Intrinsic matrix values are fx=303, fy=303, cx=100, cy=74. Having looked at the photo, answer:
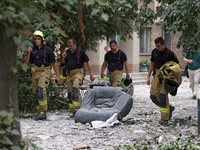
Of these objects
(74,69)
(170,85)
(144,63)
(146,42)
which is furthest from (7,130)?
(146,42)

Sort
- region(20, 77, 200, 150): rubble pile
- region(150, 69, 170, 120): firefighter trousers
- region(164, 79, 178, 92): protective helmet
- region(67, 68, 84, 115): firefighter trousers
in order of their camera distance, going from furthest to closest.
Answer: region(67, 68, 84, 115): firefighter trousers < region(150, 69, 170, 120): firefighter trousers < region(164, 79, 178, 92): protective helmet < region(20, 77, 200, 150): rubble pile

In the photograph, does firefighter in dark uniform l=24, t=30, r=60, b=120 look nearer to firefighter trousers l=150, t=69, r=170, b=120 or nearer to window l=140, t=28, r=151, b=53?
firefighter trousers l=150, t=69, r=170, b=120

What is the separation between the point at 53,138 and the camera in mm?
5457

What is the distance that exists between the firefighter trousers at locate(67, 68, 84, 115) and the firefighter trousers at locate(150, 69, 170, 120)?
1.95 metres

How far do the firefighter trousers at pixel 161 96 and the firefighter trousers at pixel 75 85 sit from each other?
1.95 m

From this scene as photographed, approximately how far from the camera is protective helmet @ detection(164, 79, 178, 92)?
6.40 meters

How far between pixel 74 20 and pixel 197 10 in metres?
4.07

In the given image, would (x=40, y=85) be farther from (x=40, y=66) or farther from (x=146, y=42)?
(x=146, y=42)

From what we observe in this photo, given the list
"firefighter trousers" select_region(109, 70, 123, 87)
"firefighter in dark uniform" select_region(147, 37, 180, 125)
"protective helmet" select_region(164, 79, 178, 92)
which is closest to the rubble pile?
"firefighter in dark uniform" select_region(147, 37, 180, 125)

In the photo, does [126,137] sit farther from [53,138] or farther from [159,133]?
[53,138]

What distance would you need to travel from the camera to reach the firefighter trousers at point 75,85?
7660mm

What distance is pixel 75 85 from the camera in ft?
25.1

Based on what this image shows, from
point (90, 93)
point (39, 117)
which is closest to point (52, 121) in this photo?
point (39, 117)

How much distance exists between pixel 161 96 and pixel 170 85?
323mm
